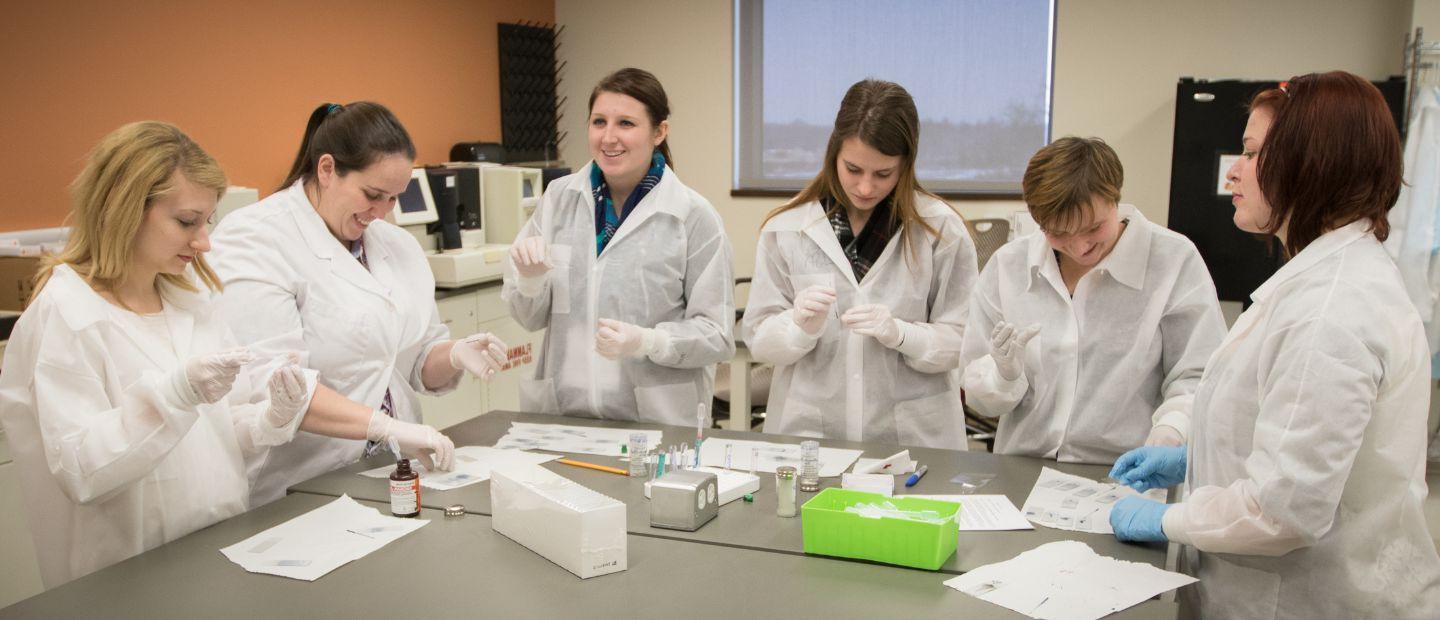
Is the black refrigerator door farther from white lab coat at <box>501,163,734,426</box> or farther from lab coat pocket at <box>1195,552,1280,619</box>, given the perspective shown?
lab coat pocket at <box>1195,552,1280,619</box>

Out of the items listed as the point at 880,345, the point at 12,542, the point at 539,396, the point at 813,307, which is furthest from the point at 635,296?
the point at 12,542

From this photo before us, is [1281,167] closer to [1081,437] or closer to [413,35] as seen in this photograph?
[1081,437]

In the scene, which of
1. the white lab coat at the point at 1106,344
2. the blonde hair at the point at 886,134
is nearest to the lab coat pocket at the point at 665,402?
the blonde hair at the point at 886,134

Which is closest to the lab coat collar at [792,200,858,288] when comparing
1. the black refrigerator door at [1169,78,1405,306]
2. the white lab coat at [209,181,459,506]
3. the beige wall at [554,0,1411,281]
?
the white lab coat at [209,181,459,506]

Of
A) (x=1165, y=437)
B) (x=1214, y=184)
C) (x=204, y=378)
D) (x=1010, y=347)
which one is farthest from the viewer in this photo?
(x=1214, y=184)

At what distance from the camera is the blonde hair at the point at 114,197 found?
1574 mm

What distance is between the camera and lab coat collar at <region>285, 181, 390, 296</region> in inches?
79.7

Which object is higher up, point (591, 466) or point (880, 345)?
point (880, 345)

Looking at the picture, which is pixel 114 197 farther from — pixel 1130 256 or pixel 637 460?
pixel 1130 256

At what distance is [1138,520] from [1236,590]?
0.53 ft

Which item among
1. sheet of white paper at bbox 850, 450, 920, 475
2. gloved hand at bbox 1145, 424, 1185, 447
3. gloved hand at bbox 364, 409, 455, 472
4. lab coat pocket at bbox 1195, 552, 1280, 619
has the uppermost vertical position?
gloved hand at bbox 1145, 424, 1185, 447

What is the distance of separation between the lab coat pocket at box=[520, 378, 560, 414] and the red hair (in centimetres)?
161

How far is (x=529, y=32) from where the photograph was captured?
5398 millimetres

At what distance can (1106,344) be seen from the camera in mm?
1974
